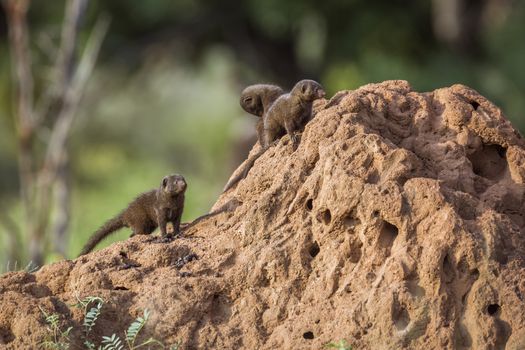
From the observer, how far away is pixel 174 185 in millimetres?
8391

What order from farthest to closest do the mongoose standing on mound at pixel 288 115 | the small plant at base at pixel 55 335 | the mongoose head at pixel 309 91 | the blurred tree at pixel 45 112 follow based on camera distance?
the blurred tree at pixel 45 112 → the mongoose head at pixel 309 91 → the mongoose standing on mound at pixel 288 115 → the small plant at base at pixel 55 335

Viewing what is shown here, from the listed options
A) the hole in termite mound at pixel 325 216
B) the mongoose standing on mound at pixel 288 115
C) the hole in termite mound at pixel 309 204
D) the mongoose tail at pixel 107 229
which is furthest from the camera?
the mongoose tail at pixel 107 229

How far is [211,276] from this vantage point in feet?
22.0

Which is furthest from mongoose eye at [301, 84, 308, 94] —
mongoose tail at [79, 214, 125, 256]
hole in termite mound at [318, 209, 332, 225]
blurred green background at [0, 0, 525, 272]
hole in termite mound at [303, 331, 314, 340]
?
blurred green background at [0, 0, 525, 272]

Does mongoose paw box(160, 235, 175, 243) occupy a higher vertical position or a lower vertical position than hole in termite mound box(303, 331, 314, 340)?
higher

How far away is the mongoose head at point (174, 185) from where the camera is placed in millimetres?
8367

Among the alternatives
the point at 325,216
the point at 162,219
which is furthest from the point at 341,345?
the point at 162,219

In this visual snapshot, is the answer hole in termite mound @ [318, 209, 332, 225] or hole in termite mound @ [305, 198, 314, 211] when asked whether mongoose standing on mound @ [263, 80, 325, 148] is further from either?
hole in termite mound @ [318, 209, 332, 225]

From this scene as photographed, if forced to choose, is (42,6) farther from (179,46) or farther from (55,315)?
(55,315)

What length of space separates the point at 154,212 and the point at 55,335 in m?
2.35

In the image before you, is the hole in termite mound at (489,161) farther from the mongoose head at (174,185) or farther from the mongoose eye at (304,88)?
the mongoose head at (174,185)

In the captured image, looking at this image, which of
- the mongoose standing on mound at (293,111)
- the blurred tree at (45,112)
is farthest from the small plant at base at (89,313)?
the blurred tree at (45,112)

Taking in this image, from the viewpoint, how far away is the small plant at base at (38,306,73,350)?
623 cm

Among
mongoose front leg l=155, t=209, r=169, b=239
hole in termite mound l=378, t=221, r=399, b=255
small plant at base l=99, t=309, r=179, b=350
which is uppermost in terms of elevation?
mongoose front leg l=155, t=209, r=169, b=239
